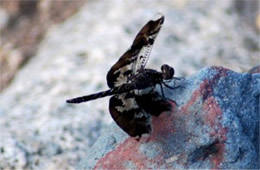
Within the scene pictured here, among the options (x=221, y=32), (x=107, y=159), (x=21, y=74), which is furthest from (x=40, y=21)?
(x=107, y=159)

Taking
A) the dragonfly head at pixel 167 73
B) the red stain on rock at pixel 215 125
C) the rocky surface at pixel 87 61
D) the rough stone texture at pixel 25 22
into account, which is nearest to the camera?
the red stain on rock at pixel 215 125

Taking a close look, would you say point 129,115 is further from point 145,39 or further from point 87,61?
point 87,61

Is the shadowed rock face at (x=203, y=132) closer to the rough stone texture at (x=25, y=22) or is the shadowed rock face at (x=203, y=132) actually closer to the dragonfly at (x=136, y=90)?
the dragonfly at (x=136, y=90)

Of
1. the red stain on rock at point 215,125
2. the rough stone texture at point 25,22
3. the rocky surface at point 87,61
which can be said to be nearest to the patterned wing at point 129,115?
the red stain on rock at point 215,125

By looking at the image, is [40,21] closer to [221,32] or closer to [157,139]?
[221,32]

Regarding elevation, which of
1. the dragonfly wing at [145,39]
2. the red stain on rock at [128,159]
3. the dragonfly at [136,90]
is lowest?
the red stain on rock at [128,159]

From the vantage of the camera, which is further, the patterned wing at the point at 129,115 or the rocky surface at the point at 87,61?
the rocky surface at the point at 87,61
